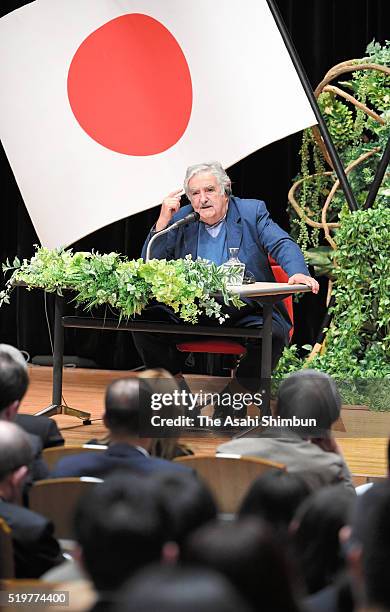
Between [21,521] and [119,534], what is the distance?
0.63 meters

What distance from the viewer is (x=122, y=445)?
2.22 meters

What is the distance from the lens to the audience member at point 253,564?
103cm

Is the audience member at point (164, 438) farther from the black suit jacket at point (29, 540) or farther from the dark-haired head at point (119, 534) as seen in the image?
the dark-haired head at point (119, 534)

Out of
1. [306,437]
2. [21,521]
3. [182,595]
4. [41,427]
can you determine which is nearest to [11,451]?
[21,521]

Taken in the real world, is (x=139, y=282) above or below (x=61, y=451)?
above

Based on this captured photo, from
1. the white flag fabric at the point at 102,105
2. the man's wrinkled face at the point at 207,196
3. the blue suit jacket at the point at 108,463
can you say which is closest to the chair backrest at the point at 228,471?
the blue suit jacket at the point at 108,463

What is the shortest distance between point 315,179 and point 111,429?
4.14 m

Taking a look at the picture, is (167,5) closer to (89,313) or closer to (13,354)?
(89,313)

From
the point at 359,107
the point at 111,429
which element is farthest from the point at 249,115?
the point at 111,429

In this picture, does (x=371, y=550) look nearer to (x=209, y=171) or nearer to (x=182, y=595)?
(x=182, y=595)

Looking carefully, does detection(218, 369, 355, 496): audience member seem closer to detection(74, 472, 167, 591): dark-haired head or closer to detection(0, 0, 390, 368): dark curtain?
detection(74, 472, 167, 591): dark-haired head

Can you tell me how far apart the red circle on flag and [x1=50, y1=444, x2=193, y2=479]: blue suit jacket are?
3927 mm

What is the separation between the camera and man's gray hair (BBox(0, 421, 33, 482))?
6.37ft

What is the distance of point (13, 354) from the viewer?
271 cm
